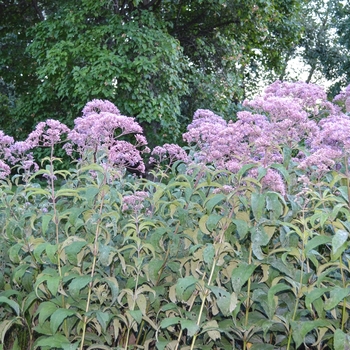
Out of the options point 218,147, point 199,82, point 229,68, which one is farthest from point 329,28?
point 218,147

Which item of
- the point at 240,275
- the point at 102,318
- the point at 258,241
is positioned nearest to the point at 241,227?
the point at 258,241

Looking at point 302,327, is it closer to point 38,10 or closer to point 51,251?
point 51,251

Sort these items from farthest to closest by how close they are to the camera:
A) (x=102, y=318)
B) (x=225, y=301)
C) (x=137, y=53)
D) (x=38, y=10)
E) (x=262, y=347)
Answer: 1. (x=38, y=10)
2. (x=137, y=53)
3. (x=262, y=347)
4. (x=102, y=318)
5. (x=225, y=301)

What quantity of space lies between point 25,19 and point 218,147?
11.6m

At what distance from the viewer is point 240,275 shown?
8.73ft

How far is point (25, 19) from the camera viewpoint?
13875 millimetres

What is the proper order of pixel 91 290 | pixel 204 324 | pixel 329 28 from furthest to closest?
pixel 329 28, pixel 91 290, pixel 204 324

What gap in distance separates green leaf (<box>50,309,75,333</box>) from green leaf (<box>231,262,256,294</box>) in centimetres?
72

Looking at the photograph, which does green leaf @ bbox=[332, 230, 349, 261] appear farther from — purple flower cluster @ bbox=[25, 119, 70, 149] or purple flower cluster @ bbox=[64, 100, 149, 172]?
purple flower cluster @ bbox=[25, 119, 70, 149]

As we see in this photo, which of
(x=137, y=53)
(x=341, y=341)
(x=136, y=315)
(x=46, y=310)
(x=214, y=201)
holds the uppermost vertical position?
A: (x=137, y=53)

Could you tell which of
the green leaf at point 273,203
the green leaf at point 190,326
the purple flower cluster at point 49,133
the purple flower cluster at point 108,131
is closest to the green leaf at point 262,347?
the green leaf at point 190,326

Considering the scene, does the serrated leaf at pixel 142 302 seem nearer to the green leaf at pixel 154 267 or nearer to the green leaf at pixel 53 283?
the green leaf at pixel 154 267

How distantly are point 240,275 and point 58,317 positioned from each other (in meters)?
0.81

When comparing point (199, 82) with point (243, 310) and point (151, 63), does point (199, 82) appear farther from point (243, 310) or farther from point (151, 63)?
point (243, 310)
